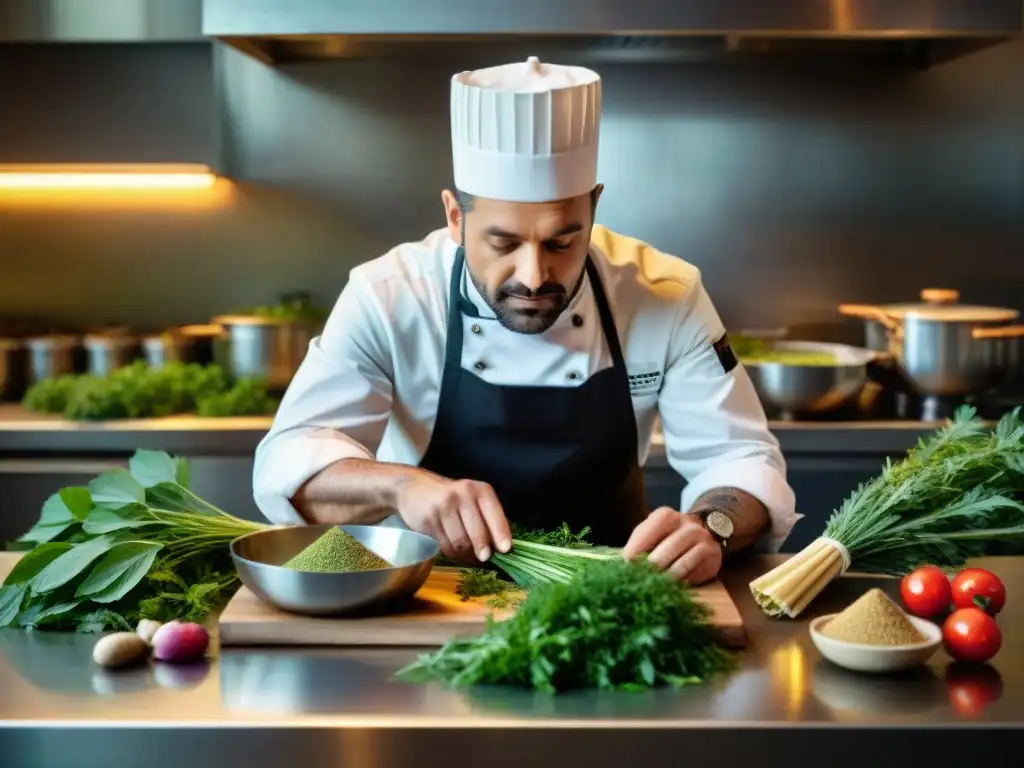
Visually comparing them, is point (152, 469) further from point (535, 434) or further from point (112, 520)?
point (535, 434)

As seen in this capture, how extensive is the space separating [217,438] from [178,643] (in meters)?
1.91

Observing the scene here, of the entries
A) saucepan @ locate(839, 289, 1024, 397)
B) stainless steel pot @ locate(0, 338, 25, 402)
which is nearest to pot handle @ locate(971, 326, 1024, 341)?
saucepan @ locate(839, 289, 1024, 397)

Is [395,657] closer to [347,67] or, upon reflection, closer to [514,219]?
[514,219]

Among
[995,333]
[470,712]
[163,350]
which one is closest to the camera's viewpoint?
[470,712]

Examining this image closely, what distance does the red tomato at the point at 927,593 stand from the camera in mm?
1802

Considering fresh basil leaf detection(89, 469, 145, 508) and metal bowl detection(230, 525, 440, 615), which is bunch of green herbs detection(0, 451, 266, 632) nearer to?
fresh basil leaf detection(89, 469, 145, 508)

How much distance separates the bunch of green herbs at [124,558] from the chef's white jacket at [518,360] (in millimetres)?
308

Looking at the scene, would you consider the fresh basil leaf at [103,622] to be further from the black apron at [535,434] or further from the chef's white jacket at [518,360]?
the black apron at [535,434]

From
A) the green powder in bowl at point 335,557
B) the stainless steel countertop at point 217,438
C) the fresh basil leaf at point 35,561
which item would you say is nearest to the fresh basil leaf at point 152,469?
the fresh basil leaf at point 35,561

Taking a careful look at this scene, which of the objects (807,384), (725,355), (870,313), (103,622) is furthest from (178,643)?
(870,313)

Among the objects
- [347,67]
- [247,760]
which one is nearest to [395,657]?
[247,760]

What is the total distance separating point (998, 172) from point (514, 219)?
2563 millimetres

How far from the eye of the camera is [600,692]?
152cm

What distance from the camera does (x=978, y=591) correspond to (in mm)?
1800
